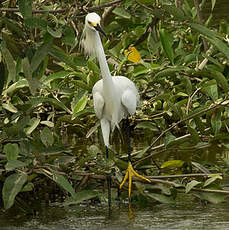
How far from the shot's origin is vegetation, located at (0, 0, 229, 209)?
297cm

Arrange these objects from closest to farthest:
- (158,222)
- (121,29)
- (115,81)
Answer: (158,222) < (115,81) < (121,29)

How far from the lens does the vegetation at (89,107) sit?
9.75ft

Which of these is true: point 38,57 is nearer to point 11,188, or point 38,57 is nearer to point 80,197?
point 11,188

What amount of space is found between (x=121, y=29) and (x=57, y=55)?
7.46 feet

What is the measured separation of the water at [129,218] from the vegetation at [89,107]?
8 cm

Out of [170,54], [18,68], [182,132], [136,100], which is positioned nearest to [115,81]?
[136,100]

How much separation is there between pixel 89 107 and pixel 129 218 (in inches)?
34.9

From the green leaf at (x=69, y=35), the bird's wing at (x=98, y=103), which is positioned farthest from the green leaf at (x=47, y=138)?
the green leaf at (x=69, y=35)

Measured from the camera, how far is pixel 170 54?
4383mm

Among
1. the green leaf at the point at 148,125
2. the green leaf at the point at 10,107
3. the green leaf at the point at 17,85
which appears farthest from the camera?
the green leaf at the point at 148,125

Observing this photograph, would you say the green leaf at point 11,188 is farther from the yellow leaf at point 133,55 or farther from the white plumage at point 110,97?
the yellow leaf at point 133,55

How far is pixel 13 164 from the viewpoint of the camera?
3332 mm

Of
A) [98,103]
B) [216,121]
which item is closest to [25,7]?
[98,103]

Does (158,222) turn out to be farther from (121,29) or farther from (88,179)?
(121,29)
